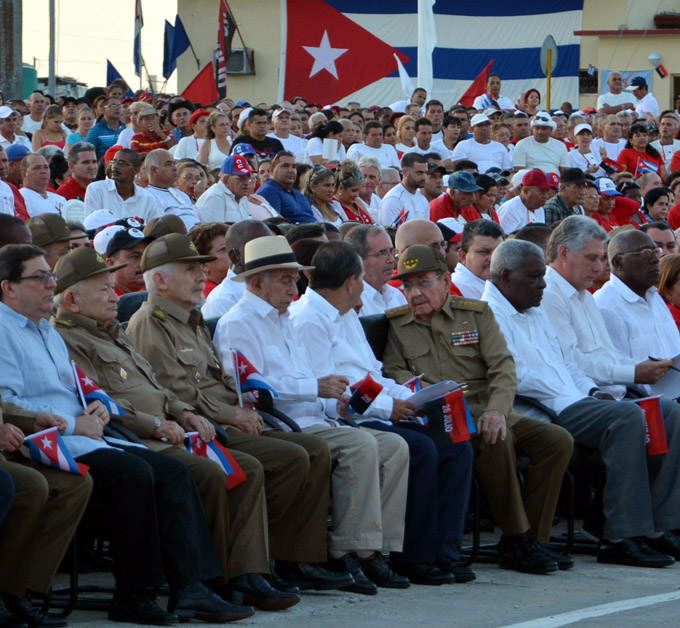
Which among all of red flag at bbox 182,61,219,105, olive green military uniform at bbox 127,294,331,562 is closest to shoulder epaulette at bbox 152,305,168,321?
olive green military uniform at bbox 127,294,331,562

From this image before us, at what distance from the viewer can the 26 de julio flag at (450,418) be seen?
6.49 metres

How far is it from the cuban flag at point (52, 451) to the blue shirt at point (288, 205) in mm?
6488

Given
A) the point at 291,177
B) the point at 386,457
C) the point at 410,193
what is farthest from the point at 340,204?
the point at 386,457

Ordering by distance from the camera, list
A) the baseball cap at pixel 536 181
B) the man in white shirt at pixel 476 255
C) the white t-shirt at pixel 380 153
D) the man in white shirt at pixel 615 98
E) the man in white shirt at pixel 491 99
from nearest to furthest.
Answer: the man in white shirt at pixel 476 255 → the baseball cap at pixel 536 181 → the white t-shirt at pixel 380 153 → the man in white shirt at pixel 491 99 → the man in white shirt at pixel 615 98

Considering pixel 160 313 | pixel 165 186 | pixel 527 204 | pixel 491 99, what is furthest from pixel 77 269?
pixel 491 99

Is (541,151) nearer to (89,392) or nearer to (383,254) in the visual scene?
(383,254)

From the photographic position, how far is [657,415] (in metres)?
7.31

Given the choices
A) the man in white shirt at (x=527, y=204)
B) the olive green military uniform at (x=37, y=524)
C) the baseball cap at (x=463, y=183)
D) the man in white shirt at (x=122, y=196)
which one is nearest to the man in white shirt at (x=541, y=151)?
the man in white shirt at (x=527, y=204)

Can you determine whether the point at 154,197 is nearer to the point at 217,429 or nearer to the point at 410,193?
the point at 410,193

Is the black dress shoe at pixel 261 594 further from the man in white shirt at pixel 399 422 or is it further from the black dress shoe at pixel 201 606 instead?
the man in white shirt at pixel 399 422

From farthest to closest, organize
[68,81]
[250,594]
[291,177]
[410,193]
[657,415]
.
A: [68,81] → [410,193] → [291,177] → [657,415] → [250,594]

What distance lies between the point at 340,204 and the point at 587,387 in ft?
15.4

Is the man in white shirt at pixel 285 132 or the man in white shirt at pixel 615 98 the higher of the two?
the man in white shirt at pixel 615 98

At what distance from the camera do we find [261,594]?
569cm
